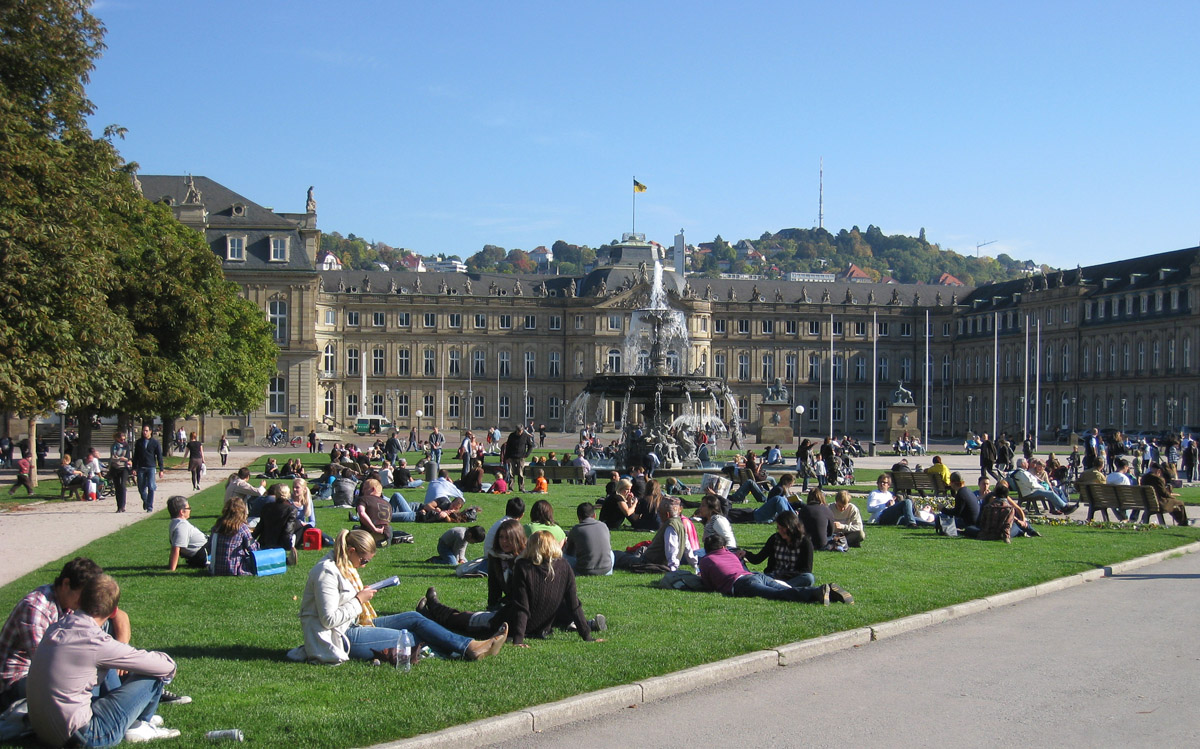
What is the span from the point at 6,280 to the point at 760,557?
1744cm

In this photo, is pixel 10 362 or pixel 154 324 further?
pixel 154 324

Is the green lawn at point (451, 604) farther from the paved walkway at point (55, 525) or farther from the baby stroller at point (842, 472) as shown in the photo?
the baby stroller at point (842, 472)

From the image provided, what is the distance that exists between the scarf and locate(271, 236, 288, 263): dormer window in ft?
244

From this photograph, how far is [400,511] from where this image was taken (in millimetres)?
23656

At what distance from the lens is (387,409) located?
109500mm

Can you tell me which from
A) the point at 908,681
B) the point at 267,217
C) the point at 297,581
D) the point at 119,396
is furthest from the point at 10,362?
the point at 267,217

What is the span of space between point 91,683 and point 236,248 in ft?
254

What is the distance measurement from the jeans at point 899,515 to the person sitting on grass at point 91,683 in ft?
58.5

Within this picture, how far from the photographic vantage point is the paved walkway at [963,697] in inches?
346

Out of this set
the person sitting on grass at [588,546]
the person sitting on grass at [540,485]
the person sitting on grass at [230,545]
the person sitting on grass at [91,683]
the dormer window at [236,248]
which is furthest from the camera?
the dormer window at [236,248]

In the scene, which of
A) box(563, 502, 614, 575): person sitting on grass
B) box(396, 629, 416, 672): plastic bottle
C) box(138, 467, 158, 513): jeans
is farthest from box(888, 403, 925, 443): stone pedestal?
box(396, 629, 416, 672): plastic bottle

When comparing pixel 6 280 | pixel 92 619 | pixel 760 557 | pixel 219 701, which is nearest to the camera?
pixel 92 619

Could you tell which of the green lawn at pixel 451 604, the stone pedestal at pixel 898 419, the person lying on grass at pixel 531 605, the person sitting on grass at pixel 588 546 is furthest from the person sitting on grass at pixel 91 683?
the stone pedestal at pixel 898 419

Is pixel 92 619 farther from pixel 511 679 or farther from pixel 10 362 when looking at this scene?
pixel 10 362
